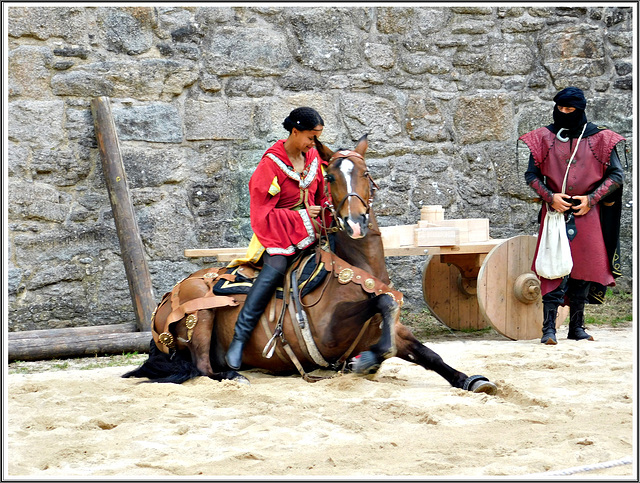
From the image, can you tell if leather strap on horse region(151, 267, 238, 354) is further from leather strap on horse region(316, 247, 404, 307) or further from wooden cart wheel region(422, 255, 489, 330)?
wooden cart wheel region(422, 255, 489, 330)

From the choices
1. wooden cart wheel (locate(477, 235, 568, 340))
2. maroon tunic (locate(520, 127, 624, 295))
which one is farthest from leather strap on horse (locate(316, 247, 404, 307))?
maroon tunic (locate(520, 127, 624, 295))

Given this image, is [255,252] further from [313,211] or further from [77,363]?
[77,363]

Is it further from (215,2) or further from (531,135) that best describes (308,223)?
(215,2)

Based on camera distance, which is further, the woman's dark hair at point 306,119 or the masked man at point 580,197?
the masked man at point 580,197

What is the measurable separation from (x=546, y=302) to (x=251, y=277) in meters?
2.50

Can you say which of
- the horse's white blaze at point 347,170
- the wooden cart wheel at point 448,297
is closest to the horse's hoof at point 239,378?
the horse's white blaze at point 347,170

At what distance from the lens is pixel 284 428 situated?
3.77 m

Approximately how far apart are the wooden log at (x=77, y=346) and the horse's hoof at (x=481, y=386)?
301 centimetres

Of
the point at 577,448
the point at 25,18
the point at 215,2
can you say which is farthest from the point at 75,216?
the point at 577,448

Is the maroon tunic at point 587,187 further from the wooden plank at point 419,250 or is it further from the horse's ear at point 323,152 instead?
the horse's ear at point 323,152

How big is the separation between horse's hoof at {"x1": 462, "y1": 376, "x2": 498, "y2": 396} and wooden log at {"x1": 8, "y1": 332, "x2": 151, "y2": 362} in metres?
3.01

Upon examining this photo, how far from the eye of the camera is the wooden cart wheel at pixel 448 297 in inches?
291

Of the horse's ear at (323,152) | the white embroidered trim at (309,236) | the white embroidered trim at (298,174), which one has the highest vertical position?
the horse's ear at (323,152)

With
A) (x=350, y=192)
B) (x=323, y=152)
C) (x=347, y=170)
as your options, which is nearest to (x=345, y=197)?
(x=350, y=192)
